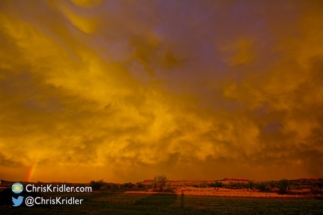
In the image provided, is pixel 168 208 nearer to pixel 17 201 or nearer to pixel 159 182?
pixel 17 201

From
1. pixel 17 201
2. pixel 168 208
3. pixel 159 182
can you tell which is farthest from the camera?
pixel 159 182

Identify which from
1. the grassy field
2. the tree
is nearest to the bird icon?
the grassy field

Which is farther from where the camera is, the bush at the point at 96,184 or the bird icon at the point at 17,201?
the bush at the point at 96,184

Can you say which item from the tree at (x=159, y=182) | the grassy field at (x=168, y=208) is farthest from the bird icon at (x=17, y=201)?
the tree at (x=159, y=182)

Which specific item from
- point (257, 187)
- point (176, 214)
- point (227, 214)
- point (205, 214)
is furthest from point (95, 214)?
point (257, 187)

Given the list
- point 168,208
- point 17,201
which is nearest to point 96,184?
point 17,201

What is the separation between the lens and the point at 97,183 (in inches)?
4601

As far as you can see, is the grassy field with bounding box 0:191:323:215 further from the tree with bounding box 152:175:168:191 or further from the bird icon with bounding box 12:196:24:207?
the tree with bounding box 152:175:168:191

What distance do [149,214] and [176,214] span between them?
4.12m

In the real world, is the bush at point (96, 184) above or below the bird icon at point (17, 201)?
below

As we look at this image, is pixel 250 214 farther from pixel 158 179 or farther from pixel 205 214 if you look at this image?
pixel 158 179

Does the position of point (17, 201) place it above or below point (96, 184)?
above

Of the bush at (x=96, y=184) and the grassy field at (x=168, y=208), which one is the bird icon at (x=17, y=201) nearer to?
the grassy field at (x=168, y=208)

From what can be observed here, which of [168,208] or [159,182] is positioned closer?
[168,208]
